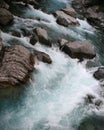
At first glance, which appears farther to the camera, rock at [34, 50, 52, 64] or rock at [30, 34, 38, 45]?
rock at [30, 34, 38, 45]

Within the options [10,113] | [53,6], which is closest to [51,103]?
[10,113]

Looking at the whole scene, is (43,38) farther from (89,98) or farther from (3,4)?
(3,4)

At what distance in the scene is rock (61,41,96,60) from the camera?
12.2 m

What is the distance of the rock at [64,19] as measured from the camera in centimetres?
1530

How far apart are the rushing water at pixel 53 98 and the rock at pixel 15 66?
27 cm

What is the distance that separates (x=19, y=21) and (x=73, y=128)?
708 cm

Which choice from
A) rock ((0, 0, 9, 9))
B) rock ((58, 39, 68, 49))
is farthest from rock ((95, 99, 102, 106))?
rock ((0, 0, 9, 9))

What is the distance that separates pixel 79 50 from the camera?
12.3m

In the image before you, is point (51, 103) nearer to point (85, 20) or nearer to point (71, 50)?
point (71, 50)

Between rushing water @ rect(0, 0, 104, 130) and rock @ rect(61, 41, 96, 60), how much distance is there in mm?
261

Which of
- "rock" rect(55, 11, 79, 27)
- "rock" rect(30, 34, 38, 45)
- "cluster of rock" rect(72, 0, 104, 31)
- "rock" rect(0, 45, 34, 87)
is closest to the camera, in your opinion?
"rock" rect(0, 45, 34, 87)

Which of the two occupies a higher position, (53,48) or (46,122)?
(53,48)

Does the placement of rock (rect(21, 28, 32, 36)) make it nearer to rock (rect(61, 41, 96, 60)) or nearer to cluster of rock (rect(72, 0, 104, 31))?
rock (rect(61, 41, 96, 60))

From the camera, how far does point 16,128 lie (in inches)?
304
